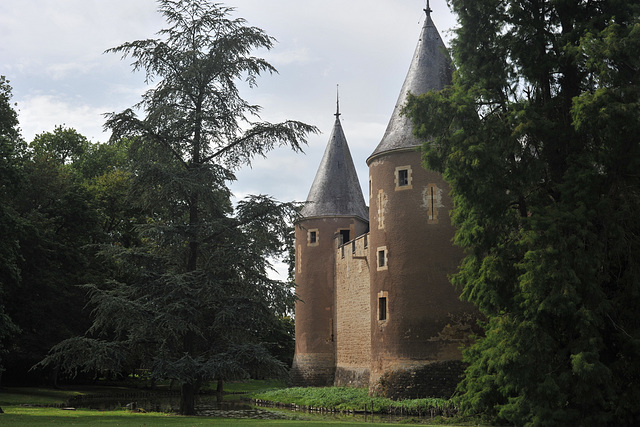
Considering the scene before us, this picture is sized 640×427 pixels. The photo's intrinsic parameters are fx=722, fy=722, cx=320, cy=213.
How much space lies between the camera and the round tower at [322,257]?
33781mm

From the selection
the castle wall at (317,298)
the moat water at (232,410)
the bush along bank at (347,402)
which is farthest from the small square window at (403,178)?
the castle wall at (317,298)

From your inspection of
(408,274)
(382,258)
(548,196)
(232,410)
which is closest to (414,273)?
(408,274)

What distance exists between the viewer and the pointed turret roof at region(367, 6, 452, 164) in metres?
25.3

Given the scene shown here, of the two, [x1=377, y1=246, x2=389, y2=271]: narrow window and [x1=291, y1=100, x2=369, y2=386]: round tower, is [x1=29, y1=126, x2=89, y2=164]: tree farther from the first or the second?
[x1=377, y1=246, x2=389, y2=271]: narrow window

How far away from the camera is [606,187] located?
1456 cm

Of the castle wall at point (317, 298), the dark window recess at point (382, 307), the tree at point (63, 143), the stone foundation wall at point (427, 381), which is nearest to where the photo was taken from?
the stone foundation wall at point (427, 381)

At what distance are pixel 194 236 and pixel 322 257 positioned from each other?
17.2m

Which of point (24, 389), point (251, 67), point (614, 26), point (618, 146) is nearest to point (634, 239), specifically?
point (618, 146)

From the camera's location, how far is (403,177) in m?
25.0

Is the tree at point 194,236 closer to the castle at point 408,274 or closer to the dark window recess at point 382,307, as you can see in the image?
the castle at point 408,274

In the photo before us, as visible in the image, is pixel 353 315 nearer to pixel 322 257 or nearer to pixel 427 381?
pixel 322 257

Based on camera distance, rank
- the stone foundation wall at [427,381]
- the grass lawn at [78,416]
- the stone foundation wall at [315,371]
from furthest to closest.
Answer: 1. the stone foundation wall at [315,371]
2. the stone foundation wall at [427,381]
3. the grass lawn at [78,416]

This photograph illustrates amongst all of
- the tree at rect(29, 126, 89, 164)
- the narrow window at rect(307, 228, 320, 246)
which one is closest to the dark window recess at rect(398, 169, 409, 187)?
the narrow window at rect(307, 228, 320, 246)

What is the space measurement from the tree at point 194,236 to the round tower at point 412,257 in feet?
22.5
